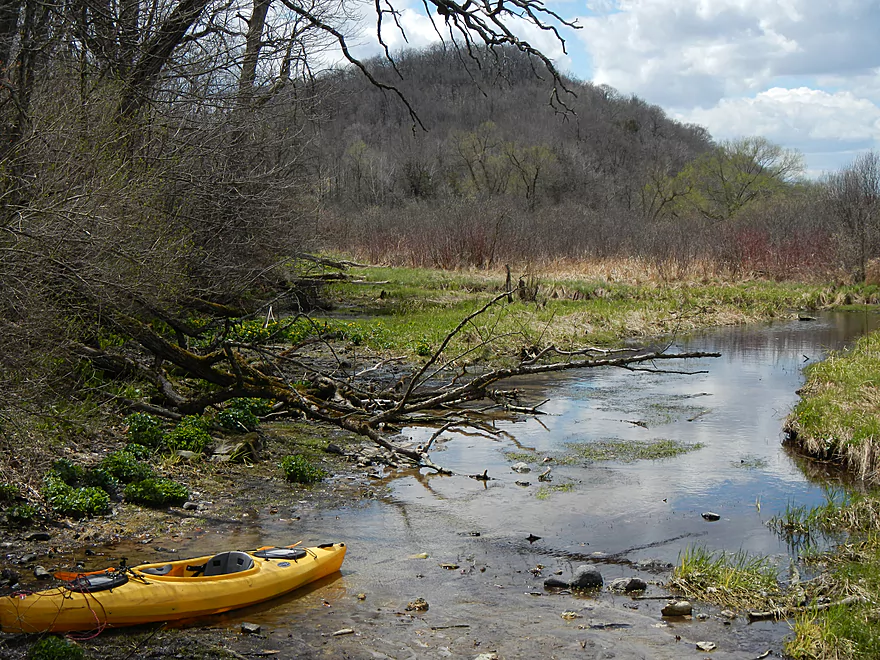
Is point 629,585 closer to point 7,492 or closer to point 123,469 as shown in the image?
point 123,469

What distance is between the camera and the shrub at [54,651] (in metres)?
4.78

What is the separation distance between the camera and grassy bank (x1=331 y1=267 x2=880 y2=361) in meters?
17.8

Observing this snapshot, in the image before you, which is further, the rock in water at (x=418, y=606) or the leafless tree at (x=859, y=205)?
the leafless tree at (x=859, y=205)

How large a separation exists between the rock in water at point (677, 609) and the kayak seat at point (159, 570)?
3.39m

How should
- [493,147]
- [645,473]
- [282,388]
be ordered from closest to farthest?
[645,473]
[282,388]
[493,147]

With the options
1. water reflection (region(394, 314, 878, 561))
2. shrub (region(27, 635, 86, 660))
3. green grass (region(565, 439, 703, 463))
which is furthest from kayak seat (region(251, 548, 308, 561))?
green grass (region(565, 439, 703, 463))

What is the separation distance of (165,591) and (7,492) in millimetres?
2237

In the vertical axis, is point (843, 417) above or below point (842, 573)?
above

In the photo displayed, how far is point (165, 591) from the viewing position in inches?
225

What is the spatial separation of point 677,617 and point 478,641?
1.44 meters

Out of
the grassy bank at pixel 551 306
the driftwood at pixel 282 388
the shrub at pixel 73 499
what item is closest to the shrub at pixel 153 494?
the shrub at pixel 73 499

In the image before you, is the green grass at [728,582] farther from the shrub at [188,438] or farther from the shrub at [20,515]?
the shrub at [188,438]

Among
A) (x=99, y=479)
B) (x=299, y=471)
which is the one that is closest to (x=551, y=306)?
(x=299, y=471)

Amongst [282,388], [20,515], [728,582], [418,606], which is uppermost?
[282,388]
